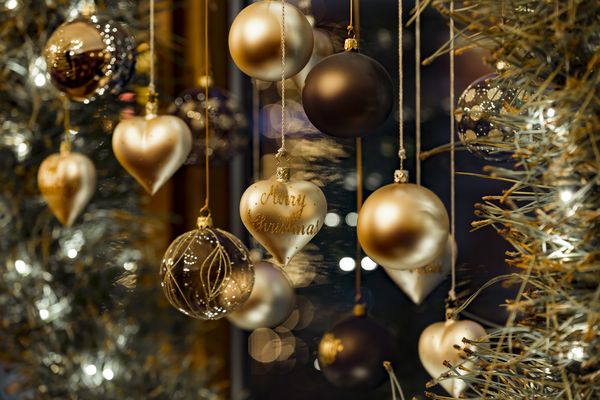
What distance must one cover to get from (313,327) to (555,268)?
1124 millimetres

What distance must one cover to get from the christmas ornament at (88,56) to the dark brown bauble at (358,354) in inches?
16.8

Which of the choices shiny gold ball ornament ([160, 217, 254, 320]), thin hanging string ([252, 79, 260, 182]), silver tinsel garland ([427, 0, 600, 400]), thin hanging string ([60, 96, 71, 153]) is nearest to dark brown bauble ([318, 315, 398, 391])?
shiny gold ball ornament ([160, 217, 254, 320])

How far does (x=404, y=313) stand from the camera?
1557 mm

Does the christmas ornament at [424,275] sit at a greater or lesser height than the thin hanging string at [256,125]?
greater

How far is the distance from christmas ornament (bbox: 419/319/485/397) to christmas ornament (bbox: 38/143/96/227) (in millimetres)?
605

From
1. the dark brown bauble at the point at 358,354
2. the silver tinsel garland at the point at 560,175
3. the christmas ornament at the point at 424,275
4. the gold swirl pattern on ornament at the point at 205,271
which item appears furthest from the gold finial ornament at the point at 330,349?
the silver tinsel garland at the point at 560,175

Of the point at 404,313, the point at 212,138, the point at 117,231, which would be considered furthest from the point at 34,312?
the point at 404,313

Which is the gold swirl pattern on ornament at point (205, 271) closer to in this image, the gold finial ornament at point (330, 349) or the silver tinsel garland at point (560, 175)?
the gold finial ornament at point (330, 349)

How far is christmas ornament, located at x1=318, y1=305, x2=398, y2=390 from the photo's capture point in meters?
1.05

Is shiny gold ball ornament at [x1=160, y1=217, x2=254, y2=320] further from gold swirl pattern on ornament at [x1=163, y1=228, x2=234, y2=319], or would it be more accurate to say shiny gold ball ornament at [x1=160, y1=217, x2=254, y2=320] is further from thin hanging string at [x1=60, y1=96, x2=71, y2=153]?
thin hanging string at [x1=60, y1=96, x2=71, y2=153]

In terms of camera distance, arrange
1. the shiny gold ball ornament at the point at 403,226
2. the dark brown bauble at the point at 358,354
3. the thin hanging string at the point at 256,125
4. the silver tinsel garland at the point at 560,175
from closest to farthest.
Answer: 1. the silver tinsel garland at the point at 560,175
2. the shiny gold ball ornament at the point at 403,226
3. the dark brown bauble at the point at 358,354
4. the thin hanging string at the point at 256,125

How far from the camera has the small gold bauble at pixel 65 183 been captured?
1319 millimetres

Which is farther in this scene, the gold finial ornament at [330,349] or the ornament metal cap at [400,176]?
the gold finial ornament at [330,349]

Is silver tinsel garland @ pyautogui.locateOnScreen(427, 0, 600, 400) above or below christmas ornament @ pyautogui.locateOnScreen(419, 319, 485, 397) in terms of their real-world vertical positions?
above
